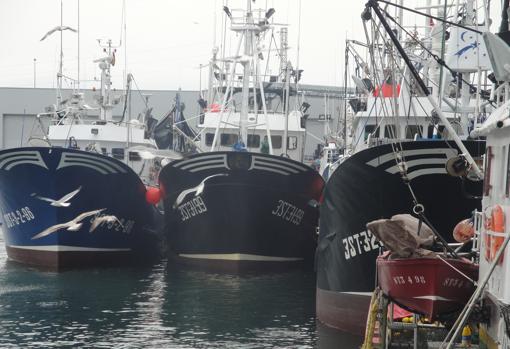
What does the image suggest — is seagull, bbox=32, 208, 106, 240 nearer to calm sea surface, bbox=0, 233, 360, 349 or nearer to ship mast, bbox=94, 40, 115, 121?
calm sea surface, bbox=0, 233, 360, 349

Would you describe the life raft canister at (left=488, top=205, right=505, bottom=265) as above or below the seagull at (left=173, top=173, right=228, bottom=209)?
above

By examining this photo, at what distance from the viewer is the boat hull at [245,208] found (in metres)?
23.0

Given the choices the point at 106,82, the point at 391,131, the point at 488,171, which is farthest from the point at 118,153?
the point at 488,171

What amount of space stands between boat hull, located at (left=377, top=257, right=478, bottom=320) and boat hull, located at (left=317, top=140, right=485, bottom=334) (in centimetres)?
359

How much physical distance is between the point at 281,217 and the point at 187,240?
267 centimetres

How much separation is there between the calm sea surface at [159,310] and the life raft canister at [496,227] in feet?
21.0

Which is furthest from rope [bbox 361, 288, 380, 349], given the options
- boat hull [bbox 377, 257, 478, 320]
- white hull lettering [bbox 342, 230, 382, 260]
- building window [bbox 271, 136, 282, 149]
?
building window [bbox 271, 136, 282, 149]

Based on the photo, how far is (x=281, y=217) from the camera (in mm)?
23484

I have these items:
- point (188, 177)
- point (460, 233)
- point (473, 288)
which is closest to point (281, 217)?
point (188, 177)

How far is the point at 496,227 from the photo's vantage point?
9367mm

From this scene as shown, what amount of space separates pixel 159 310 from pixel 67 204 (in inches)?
243

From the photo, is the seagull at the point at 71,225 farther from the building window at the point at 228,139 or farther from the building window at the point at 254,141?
the building window at the point at 254,141

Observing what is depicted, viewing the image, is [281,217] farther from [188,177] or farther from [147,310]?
[147,310]

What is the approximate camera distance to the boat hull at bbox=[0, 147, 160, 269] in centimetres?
2373
